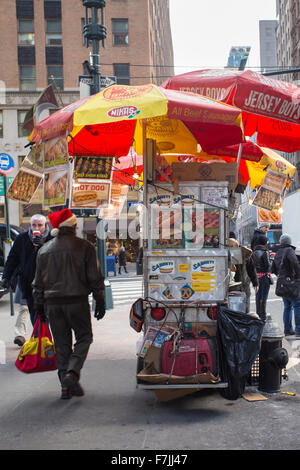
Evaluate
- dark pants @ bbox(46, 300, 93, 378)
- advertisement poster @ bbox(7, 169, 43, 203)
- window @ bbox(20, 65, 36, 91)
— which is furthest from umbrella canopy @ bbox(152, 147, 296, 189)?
window @ bbox(20, 65, 36, 91)

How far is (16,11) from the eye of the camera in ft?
131

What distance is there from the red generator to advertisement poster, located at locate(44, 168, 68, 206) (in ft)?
6.16

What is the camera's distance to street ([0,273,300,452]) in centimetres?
422

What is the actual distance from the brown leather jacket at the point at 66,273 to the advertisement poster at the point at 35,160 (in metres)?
1.08

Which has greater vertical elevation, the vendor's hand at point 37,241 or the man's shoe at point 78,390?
the vendor's hand at point 37,241

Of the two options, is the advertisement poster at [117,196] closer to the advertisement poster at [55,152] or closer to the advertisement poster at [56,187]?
the advertisement poster at [56,187]

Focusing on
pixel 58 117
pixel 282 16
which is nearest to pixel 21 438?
pixel 58 117

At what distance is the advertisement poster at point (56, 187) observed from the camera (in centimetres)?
554

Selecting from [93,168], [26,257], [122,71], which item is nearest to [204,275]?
[93,168]

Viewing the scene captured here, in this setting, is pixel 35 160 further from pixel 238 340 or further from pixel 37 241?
pixel 238 340

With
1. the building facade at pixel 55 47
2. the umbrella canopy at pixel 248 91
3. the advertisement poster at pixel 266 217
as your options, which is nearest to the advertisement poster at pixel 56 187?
the umbrella canopy at pixel 248 91

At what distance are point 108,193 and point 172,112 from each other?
2491mm

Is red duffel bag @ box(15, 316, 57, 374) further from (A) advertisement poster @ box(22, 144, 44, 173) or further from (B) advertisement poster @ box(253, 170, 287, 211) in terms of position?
(B) advertisement poster @ box(253, 170, 287, 211)

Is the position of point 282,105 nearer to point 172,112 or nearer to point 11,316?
point 172,112
